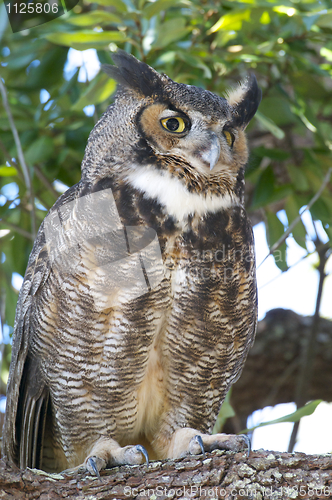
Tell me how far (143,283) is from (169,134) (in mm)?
Result: 464

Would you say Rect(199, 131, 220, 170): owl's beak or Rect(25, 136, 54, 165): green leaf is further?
Rect(25, 136, 54, 165): green leaf

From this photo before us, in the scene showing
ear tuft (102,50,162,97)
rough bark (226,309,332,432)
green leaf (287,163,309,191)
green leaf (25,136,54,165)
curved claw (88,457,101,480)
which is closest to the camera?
curved claw (88,457,101,480)

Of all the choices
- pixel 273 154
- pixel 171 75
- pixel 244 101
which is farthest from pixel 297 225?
pixel 171 75

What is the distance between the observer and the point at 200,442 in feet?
5.08

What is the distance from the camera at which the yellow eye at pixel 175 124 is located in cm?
161

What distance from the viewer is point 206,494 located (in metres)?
1.27

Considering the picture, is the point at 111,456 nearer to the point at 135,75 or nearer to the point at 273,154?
the point at 135,75

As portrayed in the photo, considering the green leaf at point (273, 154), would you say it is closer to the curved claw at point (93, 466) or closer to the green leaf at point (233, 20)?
the green leaf at point (233, 20)

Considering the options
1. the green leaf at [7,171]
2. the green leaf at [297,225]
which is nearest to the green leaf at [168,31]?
the green leaf at [7,171]

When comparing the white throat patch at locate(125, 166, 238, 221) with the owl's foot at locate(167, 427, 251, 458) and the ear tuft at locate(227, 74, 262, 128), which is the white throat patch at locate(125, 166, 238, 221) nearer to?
the ear tuft at locate(227, 74, 262, 128)

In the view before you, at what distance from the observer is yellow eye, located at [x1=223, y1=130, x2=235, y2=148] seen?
1.72 m

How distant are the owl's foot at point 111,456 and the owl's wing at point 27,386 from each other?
0.92 feet


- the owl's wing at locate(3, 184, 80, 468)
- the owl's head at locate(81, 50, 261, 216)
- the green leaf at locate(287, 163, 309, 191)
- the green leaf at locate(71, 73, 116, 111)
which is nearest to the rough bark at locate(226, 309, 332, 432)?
the green leaf at locate(287, 163, 309, 191)

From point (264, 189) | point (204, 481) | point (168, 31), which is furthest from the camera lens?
point (264, 189)
